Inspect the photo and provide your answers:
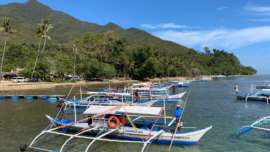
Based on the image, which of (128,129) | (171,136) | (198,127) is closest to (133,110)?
(128,129)

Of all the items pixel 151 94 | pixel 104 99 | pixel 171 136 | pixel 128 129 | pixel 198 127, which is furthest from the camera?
pixel 151 94

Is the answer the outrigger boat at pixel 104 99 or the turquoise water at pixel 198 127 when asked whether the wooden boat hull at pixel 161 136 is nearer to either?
the turquoise water at pixel 198 127

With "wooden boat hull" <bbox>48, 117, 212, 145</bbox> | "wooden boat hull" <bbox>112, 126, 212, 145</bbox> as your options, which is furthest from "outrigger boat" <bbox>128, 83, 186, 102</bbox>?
"wooden boat hull" <bbox>112, 126, 212, 145</bbox>

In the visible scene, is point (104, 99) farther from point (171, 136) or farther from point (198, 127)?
point (171, 136)

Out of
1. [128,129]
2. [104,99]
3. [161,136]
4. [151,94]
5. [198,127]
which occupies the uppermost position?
[151,94]

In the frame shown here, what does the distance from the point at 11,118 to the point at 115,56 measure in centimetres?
11082

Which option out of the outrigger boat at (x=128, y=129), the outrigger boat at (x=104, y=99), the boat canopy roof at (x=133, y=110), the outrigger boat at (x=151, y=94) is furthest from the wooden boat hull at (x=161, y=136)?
the outrigger boat at (x=151, y=94)

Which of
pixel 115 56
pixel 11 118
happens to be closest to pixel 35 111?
pixel 11 118

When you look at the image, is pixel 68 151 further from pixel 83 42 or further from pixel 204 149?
pixel 83 42

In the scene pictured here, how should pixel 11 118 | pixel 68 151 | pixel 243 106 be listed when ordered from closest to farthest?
pixel 68 151 → pixel 11 118 → pixel 243 106

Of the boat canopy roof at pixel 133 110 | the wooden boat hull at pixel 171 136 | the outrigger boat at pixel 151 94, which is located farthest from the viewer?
the outrigger boat at pixel 151 94

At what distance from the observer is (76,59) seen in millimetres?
136250

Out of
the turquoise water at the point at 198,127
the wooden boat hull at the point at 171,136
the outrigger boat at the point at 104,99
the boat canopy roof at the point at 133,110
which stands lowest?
the turquoise water at the point at 198,127

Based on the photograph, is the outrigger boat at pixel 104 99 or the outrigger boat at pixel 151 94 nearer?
the outrigger boat at pixel 104 99
